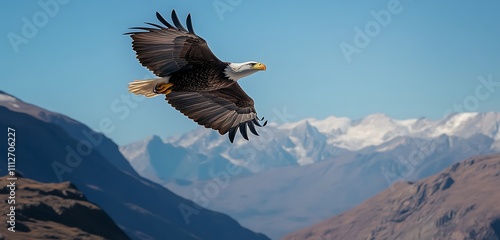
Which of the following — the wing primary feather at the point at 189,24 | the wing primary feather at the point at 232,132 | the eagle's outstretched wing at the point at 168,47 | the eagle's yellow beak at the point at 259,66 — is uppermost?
the wing primary feather at the point at 189,24

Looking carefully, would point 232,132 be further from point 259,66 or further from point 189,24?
point 189,24

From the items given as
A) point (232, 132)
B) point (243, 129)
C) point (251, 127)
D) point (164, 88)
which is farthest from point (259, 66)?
point (251, 127)

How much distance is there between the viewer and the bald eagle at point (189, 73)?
21.9m

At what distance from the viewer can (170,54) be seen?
22375 mm

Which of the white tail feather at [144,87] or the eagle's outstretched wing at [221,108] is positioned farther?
the eagle's outstretched wing at [221,108]

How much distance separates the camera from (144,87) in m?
24.5

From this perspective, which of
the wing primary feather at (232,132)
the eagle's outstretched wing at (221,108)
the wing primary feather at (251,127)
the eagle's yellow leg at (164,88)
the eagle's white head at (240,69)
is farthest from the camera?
the wing primary feather at (251,127)

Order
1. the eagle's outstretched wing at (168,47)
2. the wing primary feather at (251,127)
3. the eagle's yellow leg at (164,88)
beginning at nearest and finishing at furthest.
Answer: the eagle's outstretched wing at (168,47) → the eagle's yellow leg at (164,88) → the wing primary feather at (251,127)

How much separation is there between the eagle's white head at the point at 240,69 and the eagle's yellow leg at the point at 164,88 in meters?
1.76

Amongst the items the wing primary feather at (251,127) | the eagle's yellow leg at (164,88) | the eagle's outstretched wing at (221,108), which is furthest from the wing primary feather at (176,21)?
the wing primary feather at (251,127)

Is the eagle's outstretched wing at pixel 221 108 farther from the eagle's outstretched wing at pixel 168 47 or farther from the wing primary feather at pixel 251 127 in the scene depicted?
the eagle's outstretched wing at pixel 168 47

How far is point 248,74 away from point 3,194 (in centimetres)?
17664

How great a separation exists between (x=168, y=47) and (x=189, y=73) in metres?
1.21

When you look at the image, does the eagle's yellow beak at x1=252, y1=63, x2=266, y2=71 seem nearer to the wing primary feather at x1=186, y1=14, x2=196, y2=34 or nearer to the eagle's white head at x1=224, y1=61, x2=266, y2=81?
the eagle's white head at x1=224, y1=61, x2=266, y2=81
